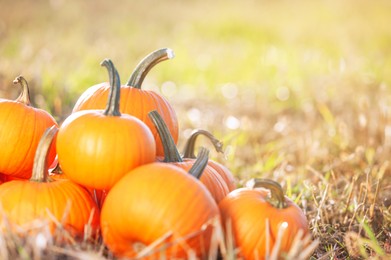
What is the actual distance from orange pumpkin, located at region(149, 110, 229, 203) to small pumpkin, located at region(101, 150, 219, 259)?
0.32 metres

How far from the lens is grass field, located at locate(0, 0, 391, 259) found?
10.0 feet

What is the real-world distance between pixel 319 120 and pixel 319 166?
51.0 inches

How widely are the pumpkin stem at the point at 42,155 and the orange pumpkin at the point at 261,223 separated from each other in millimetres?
634

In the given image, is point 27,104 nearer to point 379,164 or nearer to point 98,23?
point 379,164

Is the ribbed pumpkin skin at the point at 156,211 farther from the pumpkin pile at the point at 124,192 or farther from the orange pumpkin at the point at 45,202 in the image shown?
the orange pumpkin at the point at 45,202

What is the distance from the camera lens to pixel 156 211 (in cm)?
171

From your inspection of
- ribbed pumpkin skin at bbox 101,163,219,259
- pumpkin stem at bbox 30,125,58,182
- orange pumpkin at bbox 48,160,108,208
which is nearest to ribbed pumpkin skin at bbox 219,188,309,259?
ribbed pumpkin skin at bbox 101,163,219,259

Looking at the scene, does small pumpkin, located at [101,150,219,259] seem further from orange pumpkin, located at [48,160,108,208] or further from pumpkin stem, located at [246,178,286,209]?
orange pumpkin, located at [48,160,108,208]

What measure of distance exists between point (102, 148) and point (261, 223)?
58cm

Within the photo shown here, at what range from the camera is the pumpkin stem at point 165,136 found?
213 centimetres

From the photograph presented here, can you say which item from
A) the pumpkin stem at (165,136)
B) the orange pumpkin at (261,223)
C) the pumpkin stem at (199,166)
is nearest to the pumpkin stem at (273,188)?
the orange pumpkin at (261,223)

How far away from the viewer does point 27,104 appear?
2230mm

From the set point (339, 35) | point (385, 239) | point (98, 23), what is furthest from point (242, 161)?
point (98, 23)

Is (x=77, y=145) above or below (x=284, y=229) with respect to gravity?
above
